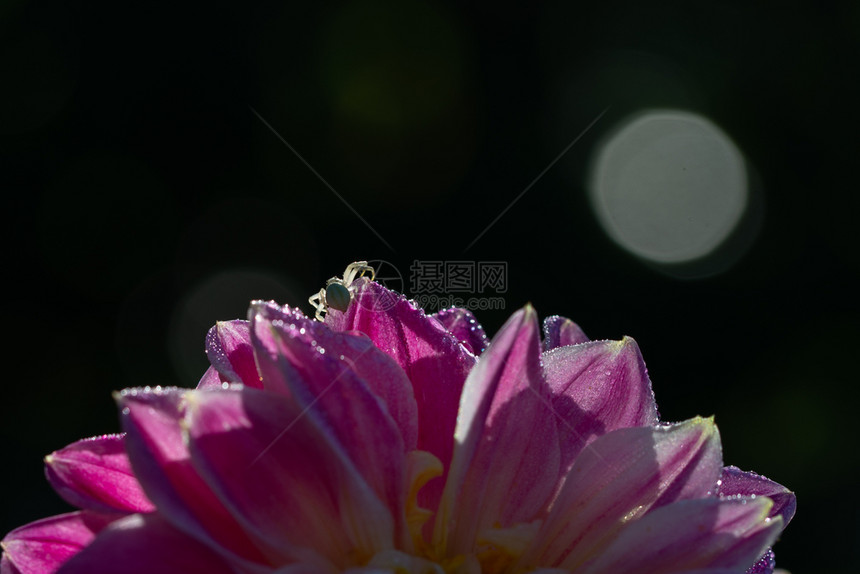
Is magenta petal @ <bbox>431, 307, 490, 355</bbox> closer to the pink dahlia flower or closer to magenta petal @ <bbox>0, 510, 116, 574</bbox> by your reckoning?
the pink dahlia flower

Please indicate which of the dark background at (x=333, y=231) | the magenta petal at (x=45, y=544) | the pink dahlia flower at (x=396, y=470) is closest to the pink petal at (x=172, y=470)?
the pink dahlia flower at (x=396, y=470)

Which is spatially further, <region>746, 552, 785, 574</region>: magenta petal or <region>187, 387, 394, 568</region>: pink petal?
<region>746, 552, 785, 574</region>: magenta petal

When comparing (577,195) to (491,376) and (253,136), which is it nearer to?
(253,136)

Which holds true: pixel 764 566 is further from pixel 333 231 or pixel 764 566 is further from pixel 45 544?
pixel 333 231

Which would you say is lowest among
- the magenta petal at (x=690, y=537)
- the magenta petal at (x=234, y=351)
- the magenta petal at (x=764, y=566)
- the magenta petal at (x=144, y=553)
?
the magenta petal at (x=764, y=566)

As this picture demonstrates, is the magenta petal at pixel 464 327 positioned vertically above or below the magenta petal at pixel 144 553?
above

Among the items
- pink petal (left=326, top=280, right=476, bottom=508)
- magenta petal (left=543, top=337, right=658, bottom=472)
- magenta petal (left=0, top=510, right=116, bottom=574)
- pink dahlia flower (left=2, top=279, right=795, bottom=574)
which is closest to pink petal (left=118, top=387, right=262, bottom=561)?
pink dahlia flower (left=2, top=279, right=795, bottom=574)

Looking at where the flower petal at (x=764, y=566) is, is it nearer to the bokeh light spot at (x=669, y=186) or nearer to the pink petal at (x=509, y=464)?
the pink petal at (x=509, y=464)
